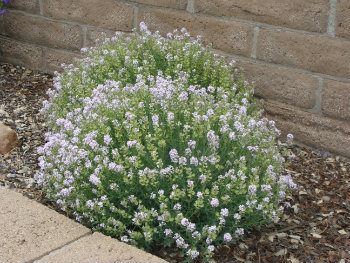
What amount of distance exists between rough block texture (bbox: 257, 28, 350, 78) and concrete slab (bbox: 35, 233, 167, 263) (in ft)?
7.40

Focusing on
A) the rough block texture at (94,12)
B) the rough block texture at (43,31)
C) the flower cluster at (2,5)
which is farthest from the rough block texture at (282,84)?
the flower cluster at (2,5)

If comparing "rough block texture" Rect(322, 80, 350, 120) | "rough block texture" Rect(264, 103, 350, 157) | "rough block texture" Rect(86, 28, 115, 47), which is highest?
"rough block texture" Rect(86, 28, 115, 47)

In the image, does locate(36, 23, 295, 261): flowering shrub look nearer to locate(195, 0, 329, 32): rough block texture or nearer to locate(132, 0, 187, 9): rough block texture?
locate(195, 0, 329, 32): rough block texture

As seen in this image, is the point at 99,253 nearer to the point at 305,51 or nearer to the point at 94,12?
the point at 305,51

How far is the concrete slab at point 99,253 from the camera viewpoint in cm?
239

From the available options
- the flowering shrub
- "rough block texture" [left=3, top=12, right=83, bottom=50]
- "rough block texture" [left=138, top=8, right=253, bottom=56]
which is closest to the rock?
the flowering shrub

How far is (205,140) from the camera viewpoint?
2873 millimetres

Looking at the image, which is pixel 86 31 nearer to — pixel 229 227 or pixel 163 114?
pixel 163 114

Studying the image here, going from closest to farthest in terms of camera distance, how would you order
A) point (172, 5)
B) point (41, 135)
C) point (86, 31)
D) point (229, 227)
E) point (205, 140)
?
point (229, 227), point (205, 140), point (41, 135), point (172, 5), point (86, 31)

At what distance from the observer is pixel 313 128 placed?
13.1 ft

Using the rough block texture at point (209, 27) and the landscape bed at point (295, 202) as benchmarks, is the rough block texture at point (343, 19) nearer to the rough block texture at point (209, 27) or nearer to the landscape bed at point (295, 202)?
the rough block texture at point (209, 27)

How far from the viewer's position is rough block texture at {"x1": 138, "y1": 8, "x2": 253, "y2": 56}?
412 cm

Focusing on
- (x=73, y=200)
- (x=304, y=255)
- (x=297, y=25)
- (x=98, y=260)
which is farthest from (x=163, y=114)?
(x=297, y=25)

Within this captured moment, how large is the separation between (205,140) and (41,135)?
1.85 m
